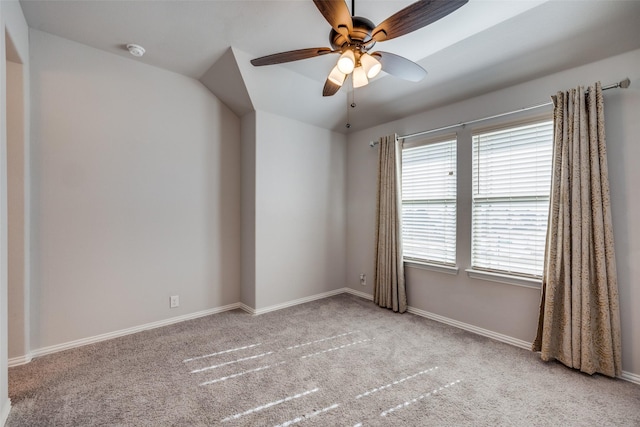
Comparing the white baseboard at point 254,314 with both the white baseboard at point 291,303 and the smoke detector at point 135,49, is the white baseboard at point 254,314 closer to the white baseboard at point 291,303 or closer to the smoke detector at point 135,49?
the white baseboard at point 291,303

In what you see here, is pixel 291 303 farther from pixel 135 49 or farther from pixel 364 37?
pixel 135 49

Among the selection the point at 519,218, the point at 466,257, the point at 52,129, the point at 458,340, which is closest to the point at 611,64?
the point at 519,218

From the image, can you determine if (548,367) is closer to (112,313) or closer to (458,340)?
(458,340)

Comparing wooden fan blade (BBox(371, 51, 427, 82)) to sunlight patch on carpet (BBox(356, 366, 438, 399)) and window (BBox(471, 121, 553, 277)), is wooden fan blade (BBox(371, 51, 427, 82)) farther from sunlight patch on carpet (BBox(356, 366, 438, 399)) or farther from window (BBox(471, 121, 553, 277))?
sunlight patch on carpet (BBox(356, 366, 438, 399))

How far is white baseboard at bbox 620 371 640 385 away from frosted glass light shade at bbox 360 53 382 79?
280 centimetres

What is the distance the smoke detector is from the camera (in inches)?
101

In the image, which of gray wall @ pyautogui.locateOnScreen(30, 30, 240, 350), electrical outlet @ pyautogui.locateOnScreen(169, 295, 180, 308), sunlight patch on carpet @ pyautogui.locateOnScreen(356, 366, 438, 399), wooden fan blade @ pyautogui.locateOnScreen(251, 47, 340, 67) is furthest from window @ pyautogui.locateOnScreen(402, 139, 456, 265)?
electrical outlet @ pyautogui.locateOnScreen(169, 295, 180, 308)

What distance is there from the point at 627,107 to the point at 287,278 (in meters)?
3.46

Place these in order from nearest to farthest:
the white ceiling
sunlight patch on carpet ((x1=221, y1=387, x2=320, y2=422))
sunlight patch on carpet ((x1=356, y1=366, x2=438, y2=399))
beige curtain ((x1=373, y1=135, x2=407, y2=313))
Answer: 1. sunlight patch on carpet ((x1=221, y1=387, x2=320, y2=422))
2. sunlight patch on carpet ((x1=356, y1=366, x2=438, y2=399))
3. the white ceiling
4. beige curtain ((x1=373, y1=135, x2=407, y2=313))

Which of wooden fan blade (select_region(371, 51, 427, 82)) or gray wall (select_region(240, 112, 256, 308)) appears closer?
wooden fan blade (select_region(371, 51, 427, 82))

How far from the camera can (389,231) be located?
3580mm

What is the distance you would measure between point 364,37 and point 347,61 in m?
0.17

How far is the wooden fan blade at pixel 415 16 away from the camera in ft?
4.55

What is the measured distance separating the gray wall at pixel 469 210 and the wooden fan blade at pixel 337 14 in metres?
1.93
